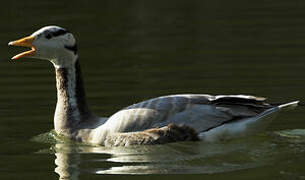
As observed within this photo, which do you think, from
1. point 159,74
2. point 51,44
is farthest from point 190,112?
point 159,74

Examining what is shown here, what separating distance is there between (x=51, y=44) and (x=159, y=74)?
4.02 m

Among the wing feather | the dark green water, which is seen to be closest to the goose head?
the dark green water

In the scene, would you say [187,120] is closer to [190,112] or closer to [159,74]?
[190,112]

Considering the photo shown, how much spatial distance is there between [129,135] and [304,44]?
277 inches

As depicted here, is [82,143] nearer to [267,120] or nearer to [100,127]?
[100,127]

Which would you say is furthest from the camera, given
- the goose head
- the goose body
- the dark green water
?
the goose head

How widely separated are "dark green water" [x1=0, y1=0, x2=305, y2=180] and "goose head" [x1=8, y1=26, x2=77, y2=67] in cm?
109

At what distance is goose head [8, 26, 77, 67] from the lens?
11.6 m

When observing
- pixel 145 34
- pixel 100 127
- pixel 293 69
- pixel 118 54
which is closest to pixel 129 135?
pixel 100 127

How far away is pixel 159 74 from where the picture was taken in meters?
15.4

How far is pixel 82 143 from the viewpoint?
1159 centimetres

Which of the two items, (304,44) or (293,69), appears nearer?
(293,69)

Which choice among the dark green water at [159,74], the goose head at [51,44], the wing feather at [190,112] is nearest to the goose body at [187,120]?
the wing feather at [190,112]

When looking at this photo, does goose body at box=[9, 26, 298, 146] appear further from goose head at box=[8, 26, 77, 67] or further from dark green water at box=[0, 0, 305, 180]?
goose head at box=[8, 26, 77, 67]
